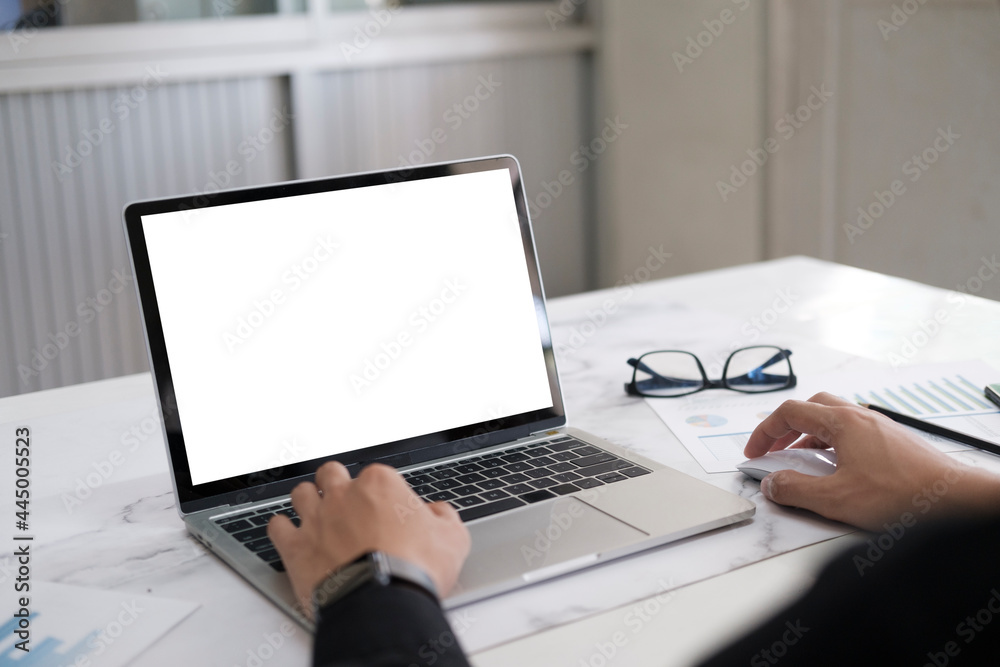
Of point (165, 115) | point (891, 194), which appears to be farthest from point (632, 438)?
point (165, 115)

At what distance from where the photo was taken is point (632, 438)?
1.04m

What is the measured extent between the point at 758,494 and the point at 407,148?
2.47 meters

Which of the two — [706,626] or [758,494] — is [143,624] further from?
[758,494]

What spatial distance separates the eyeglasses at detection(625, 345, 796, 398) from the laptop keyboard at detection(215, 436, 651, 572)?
Result: 8.6 inches

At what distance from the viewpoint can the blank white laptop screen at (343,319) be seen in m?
0.87

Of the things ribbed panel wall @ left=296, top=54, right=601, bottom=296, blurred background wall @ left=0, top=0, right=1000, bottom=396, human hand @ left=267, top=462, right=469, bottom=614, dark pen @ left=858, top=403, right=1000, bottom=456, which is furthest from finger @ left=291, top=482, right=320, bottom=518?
ribbed panel wall @ left=296, top=54, right=601, bottom=296

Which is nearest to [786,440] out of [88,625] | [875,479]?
[875,479]

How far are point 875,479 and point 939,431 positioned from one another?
0.23 metres

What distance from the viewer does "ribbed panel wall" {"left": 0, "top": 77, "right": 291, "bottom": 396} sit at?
2.59 m

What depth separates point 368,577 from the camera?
64cm

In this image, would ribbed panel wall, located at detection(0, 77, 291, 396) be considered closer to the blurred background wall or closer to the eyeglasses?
the blurred background wall

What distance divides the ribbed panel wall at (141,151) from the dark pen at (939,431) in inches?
86.7

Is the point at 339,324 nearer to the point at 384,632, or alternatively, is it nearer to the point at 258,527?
the point at 258,527

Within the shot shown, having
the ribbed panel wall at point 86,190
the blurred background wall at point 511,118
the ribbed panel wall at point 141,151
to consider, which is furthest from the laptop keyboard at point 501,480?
the ribbed panel wall at point 86,190
